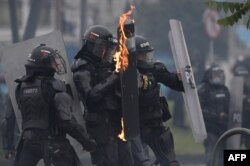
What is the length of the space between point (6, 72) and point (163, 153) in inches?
73.9

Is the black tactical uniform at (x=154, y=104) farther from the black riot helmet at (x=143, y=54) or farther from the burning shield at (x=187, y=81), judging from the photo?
the burning shield at (x=187, y=81)

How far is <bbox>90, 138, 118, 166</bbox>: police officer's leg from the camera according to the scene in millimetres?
11070

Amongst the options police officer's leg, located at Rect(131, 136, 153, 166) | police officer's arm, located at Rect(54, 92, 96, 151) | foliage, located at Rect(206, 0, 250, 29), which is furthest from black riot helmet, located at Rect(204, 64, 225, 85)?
foliage, located at Rect(206, 0, 250, 29)

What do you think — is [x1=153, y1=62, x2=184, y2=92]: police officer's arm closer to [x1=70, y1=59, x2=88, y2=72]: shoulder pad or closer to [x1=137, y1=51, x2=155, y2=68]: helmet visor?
[x1=137, y1=51, x2=155, y2=68]: helmet visor

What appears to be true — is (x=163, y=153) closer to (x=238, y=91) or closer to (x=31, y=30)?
(x=238, y=91)

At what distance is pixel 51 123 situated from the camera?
34.8 feet

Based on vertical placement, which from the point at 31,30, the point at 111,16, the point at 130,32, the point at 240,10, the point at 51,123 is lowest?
the point at 111,16

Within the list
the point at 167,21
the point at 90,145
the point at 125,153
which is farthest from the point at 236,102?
the point at 167,21

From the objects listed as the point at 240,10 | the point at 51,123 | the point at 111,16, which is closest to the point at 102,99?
the point at 51,123

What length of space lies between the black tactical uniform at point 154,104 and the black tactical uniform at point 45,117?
1.00 metres

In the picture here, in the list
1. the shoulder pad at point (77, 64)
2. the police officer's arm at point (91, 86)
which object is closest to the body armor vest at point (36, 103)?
the police officer's arm at point (91, 86)

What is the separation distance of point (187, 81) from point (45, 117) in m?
1.87

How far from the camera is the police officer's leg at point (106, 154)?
1107cm

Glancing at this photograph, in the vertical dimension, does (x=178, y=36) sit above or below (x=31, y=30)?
above
